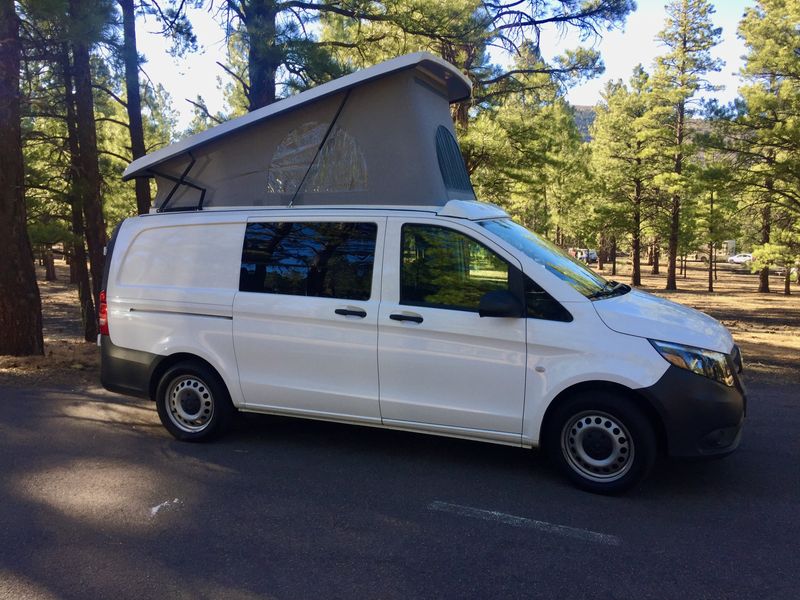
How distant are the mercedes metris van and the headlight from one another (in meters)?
0.01

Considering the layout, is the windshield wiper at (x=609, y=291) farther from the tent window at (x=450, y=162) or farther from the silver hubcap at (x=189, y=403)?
the silver hubcap at (x=189, y=403)

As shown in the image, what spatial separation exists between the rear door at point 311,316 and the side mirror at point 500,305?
90cm

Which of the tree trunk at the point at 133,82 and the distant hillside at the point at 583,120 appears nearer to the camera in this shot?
the tree trunk at the point at 133,82

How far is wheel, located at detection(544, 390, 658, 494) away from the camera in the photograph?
13.9 ft

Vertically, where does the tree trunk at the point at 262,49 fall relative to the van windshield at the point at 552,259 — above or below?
above

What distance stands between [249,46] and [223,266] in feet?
19.9

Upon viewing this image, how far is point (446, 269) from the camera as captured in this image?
476 centimetres

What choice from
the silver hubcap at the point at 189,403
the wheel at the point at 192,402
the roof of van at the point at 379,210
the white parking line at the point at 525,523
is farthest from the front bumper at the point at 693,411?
the silver hubcap at the point at 189,403

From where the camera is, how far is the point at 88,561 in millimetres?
3537

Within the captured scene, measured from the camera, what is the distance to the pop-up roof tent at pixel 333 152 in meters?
5.49

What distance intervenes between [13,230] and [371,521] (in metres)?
8.30

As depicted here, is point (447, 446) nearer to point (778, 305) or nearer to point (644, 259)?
point (778, 305)

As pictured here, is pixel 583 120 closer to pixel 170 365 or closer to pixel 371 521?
pixel 170 365

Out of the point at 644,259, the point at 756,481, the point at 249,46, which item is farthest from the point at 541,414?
the point at 644,259
